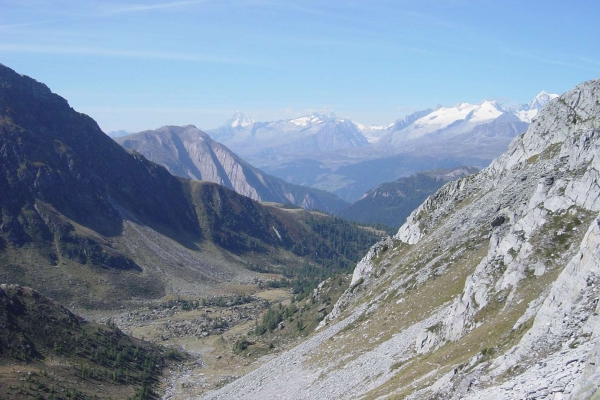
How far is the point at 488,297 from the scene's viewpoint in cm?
5862

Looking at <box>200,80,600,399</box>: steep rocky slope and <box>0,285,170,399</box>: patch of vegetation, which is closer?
<box>200,80,600,399</box>: steep rocky slope

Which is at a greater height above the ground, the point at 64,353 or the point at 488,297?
the point at 488,297

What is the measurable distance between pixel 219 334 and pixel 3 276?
300 ft

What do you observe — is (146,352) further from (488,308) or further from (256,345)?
(488,308)

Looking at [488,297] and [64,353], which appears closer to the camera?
[488,297]

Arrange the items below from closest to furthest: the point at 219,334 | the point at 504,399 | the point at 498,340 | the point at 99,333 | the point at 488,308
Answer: the point at 504,399 < the point at 498,340 < the point at 488,308 < the point at 99,333 < the point at 219,334

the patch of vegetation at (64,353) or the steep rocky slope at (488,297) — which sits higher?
the steep rocky slope at (488,297)

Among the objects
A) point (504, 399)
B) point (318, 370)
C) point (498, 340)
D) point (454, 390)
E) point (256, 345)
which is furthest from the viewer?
point (256, 345)

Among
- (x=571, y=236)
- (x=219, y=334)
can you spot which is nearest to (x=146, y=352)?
(x=219, y=334)

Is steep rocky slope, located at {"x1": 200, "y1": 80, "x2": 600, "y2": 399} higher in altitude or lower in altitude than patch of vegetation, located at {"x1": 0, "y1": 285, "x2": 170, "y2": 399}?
higher

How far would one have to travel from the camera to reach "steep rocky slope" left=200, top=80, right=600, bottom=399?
35.6m

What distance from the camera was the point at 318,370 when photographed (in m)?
77.1

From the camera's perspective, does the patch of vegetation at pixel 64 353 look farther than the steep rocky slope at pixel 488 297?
Yes

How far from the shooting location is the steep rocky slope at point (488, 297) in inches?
1400
